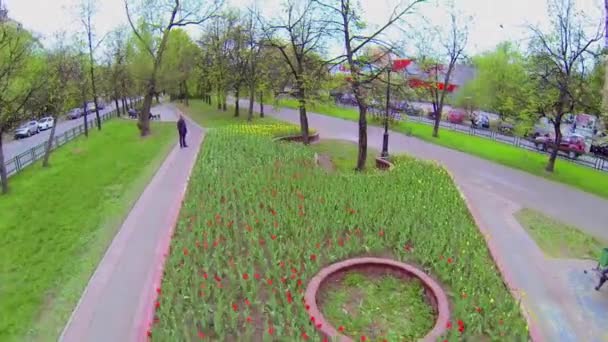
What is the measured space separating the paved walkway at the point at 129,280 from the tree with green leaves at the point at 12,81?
737 centimetres

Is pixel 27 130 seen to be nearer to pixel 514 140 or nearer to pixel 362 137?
pixel 362 137

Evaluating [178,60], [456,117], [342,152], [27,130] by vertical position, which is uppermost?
[178,60]

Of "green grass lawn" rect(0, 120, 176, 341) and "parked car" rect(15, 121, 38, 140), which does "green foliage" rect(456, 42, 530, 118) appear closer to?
"green grass lawn" rect(0, 120, 176, 341)

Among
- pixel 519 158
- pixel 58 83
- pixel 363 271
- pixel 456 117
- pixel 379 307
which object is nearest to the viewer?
pixel 379 307

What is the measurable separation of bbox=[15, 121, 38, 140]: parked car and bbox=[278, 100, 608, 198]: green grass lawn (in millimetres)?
23996

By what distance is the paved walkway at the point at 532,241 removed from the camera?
23.4ft

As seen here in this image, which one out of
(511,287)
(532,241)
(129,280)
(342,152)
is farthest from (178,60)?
(511,287)

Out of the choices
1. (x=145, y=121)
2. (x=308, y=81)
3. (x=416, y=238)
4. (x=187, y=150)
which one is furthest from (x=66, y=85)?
(x=416, y=238)

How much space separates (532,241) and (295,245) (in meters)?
6.12

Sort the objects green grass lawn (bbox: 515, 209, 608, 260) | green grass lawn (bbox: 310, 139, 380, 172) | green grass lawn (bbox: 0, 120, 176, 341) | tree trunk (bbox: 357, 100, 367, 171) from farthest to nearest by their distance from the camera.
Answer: green grass lawn (bbox: 310, 139, 380, 172)
tree trunk (bbox: 357, 100, 367, 171)
green grass lawn (bbox: 515, 209, 608, 260)
green grass lawn (bbox: 0, 120, 176, 341)

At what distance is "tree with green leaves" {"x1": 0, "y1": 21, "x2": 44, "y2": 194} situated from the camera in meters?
15.2

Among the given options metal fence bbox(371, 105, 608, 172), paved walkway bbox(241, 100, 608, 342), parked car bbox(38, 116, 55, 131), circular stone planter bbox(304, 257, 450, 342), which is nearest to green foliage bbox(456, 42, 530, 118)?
metal fence bbox(371, 105, 608, 172)

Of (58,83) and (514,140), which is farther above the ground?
(58,83)

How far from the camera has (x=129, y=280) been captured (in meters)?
7.81
